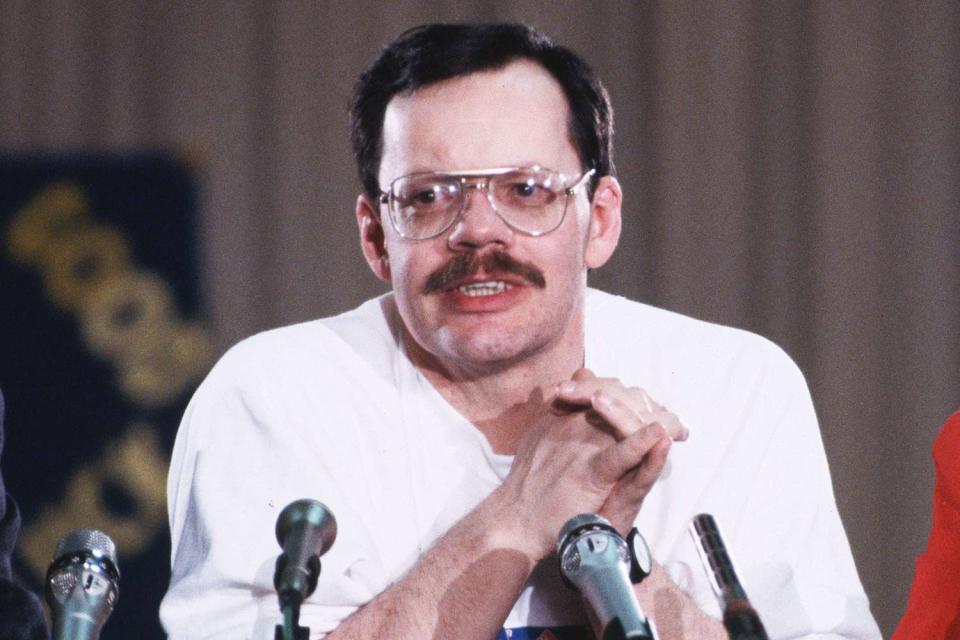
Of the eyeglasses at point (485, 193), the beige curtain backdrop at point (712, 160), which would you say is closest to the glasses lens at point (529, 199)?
the eyeglasses at point (485, 193)

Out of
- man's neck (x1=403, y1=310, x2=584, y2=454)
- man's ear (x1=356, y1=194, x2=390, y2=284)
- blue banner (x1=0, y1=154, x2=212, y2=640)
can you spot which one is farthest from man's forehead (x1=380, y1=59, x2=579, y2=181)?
blue banner (x1=0, y1=154, x2=212, y2=640)

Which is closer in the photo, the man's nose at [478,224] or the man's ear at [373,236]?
the man's nose at [478,224]

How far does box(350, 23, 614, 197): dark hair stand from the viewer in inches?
89.4

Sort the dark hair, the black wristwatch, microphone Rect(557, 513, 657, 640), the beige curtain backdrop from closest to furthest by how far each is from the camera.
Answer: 1. microphone Rect(557, 513, 657, 640)
2. the black wristwatch
3. the dark hair
4. the beige curtain backdrop

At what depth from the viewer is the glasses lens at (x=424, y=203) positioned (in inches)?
85.1

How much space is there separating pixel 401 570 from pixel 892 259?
7.70ft

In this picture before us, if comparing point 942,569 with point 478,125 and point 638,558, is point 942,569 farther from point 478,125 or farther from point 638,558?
point 478,125

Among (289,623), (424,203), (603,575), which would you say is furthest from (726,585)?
(424,203)

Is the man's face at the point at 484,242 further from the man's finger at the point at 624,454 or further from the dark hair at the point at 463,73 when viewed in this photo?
the man's finger at the point at 624,454

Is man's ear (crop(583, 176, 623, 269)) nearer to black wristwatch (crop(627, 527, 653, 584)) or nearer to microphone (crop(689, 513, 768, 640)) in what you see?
black wristwatch (crop(627, 527, 653, 584))

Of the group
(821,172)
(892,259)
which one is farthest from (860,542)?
(821,172)

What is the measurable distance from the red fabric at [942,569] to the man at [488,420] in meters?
0.15

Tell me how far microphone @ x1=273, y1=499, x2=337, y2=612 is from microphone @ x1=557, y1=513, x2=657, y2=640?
0.87 feet

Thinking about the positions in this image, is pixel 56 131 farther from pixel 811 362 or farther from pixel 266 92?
pixel 811 362
